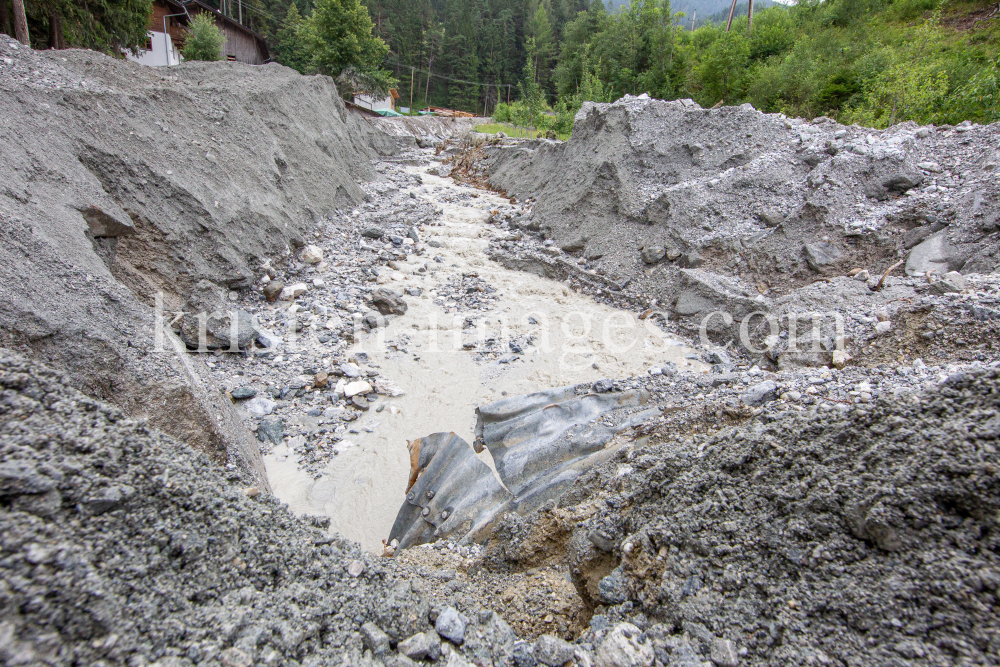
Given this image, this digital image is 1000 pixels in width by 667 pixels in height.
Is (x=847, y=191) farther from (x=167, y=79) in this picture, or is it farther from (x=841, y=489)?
(x=167, y=79)

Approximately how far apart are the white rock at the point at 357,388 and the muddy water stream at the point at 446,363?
9.6 inches

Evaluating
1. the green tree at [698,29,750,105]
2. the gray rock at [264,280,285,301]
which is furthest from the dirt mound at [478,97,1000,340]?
the green tree at [698,29,750,105]

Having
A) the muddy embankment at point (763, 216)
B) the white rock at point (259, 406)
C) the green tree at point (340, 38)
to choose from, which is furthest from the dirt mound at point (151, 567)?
the green tree at point (340, 38)

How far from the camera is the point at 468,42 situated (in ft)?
156

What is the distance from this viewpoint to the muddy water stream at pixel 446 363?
3746mm

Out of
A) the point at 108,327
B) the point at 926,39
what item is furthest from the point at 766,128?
the point at 926,39

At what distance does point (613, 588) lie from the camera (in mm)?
1952

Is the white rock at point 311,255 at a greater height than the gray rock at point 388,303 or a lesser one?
greater

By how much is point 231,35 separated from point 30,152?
3316 centimetres

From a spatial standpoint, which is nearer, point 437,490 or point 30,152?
point 437,490

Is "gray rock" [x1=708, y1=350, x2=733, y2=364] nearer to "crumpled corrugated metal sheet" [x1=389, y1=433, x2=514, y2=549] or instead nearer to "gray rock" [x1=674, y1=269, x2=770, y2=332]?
"gray rock" [x1=674, y1=269, x2=770, y2=332]

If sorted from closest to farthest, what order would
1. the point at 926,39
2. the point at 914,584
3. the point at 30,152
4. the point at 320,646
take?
the point at 914,584, the point at 320,646, the point at 30,152, the point at 926,39

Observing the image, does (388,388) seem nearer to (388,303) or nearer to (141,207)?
(388,303)

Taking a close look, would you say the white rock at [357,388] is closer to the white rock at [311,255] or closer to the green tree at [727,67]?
the white rock at [311,255]
